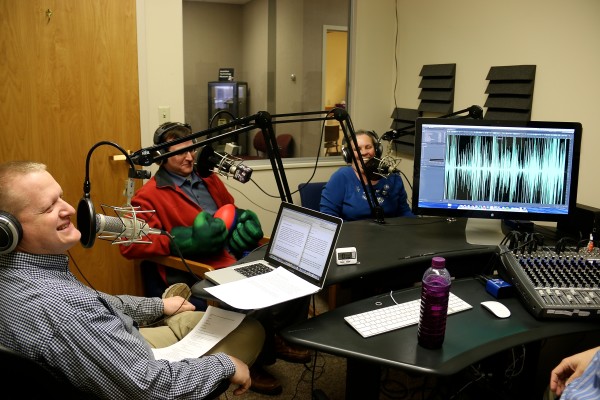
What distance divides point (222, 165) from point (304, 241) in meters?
0.40

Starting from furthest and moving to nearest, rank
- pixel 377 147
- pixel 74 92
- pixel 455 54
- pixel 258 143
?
pixel 258 143
pixel 455 54
pixel 74 92
pixel 377 147

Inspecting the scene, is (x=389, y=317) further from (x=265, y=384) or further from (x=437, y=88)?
(x=437, y=88)

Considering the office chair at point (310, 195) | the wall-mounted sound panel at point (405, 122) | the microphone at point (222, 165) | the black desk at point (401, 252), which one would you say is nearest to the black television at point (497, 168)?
the black desk at point (401, 252)

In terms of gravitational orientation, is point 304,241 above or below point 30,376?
above

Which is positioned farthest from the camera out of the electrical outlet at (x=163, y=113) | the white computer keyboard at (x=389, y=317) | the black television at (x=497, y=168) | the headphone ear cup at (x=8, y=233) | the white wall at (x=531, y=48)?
the electrical outlet at (x=163, y=113)

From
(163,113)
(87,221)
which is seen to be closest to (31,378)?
(87,221)

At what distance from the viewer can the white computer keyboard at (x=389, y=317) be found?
137cm

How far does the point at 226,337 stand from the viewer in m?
1.55

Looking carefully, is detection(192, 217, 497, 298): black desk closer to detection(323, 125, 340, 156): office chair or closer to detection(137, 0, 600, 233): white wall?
detection(137, 0, 600, 233): white wall

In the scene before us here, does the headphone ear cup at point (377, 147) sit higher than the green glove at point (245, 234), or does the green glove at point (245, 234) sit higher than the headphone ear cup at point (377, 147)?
the headphone ear cup at point (377, 147)

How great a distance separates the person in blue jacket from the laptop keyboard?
1034mm

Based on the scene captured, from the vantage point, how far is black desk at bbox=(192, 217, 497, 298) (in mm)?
1680

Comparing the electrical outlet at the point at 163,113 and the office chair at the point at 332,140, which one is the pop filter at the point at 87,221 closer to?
the electrical outlet at the point at 163,113

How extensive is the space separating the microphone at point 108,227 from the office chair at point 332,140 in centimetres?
248
